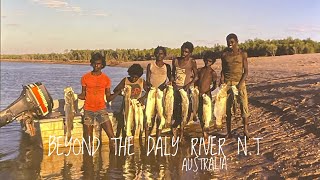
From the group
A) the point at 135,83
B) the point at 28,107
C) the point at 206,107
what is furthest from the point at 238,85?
the point at 28,107

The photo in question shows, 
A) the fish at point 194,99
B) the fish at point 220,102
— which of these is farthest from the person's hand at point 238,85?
the fish at point 194,99

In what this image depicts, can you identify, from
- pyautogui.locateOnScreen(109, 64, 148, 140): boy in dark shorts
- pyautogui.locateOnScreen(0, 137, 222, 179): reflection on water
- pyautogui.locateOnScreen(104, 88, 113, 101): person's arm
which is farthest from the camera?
pyautogui.locateOnScreen(109, 64, 148, 140): boy in dark shorts

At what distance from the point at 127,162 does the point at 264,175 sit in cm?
256

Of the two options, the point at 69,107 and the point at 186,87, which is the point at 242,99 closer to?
the point at 186,87

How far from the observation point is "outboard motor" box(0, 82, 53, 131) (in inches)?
328

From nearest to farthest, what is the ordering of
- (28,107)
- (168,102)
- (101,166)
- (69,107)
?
(101,166) → (168,102) → (69,107) → (28,107)

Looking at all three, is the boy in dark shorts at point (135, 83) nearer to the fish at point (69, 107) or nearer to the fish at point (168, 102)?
the fish at point (168, 102)

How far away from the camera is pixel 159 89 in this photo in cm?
788

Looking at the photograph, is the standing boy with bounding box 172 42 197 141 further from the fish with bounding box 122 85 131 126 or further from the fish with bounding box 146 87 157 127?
the fish with bounding box 122 85 131 126

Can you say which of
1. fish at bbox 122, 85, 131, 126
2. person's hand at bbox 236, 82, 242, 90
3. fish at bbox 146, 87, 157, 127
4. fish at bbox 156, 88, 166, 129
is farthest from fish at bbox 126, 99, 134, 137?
person's hand at bbox 236, 82, 242, 90

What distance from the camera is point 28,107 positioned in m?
8.52

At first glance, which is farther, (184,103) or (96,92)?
(184,103)

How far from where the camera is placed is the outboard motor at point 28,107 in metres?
8.33

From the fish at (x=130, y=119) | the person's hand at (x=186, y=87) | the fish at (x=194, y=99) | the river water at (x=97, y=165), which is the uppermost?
the person's hand at (x=186, y=87)
